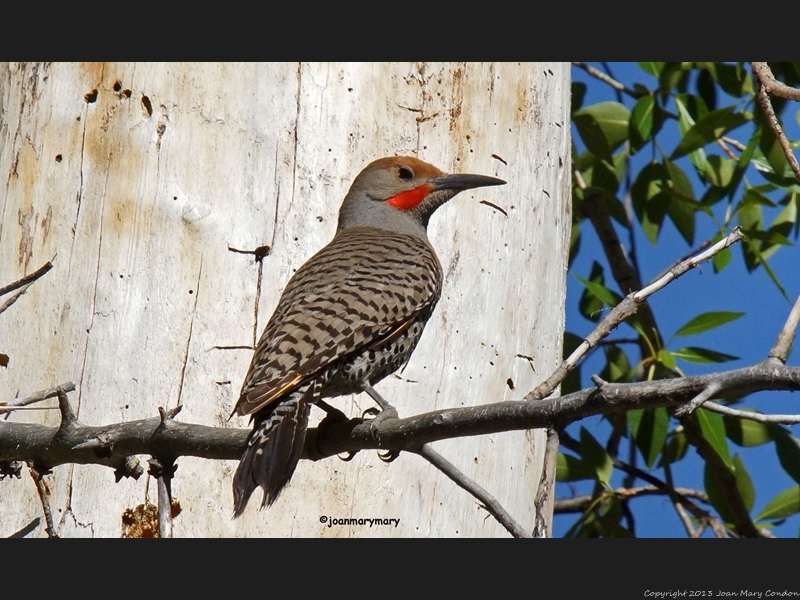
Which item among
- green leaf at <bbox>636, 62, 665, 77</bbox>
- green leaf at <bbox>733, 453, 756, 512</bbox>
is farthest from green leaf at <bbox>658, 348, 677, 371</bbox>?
green leaf at <bbox>636, 62, 665, 77</bbox>

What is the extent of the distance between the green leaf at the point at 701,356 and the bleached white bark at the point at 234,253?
31.7 inches

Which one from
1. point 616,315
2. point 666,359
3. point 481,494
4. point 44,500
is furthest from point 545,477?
point 666,359

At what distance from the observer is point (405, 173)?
360 cm

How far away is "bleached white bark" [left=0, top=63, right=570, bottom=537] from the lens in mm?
3051

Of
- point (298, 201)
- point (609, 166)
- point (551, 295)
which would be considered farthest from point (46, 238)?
point (609, 166)

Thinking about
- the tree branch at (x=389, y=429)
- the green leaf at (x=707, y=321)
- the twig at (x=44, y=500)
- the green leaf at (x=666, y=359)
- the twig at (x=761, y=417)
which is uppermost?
the green leaf at (x=707, y=321)

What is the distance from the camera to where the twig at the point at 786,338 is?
1.73m

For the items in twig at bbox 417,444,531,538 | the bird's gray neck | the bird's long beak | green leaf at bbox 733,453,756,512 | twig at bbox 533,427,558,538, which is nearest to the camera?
twig at bbox 533,427,558,538

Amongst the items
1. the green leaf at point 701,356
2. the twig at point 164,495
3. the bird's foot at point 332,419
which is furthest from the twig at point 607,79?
the twig at point 164,495

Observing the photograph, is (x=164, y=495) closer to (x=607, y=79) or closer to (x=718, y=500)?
(x=718, y=500)

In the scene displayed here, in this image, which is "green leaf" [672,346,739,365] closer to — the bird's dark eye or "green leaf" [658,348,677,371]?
"green leaf" [658,348,677,371]

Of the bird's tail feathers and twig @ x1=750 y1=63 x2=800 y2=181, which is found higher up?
twig @ x1=750 y1=63 x2=800 y2=181

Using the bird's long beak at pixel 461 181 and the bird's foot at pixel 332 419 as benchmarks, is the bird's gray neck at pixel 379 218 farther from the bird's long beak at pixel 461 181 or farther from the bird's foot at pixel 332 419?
the bird's foot at pixel 332 419

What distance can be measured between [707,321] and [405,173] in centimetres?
128
